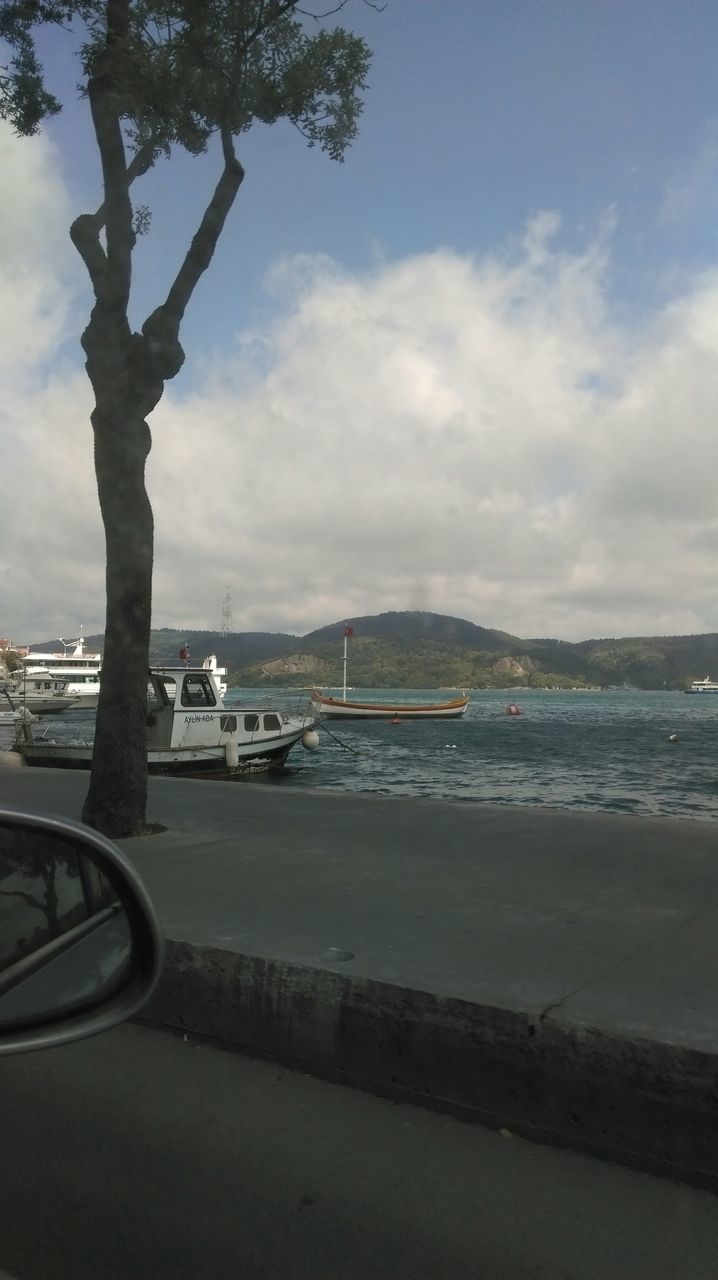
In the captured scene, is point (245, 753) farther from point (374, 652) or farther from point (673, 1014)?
point (374, 652)

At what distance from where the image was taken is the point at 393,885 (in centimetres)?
619

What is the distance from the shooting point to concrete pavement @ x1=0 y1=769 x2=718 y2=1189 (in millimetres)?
3367

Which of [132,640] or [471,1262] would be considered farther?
[132,640]

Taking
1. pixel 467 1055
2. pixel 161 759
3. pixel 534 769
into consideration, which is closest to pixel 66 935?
pixel 467 1055

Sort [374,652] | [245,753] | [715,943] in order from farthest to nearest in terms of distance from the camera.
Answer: [374,652] < [245,753] < [715,943]

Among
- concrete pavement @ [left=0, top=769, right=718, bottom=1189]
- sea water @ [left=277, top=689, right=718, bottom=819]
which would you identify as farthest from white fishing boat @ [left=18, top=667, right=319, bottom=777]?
concrete pavement @ [left=0, top=769, right=718, bottom=1189]

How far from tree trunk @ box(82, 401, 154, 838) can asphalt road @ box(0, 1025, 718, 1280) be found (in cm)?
457

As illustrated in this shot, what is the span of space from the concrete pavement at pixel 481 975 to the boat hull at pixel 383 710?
62514mm

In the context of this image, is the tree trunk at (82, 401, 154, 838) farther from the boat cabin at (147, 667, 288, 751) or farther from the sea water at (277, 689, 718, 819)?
the boat cabin at (147, 667, 288, 751)

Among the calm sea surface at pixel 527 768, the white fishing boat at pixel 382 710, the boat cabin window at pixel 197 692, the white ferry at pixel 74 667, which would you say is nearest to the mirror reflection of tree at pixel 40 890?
the calm sea surface at pixel 527 768

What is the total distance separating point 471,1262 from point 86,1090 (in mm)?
1826

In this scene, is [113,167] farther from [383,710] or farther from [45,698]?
Answer: [45,698]

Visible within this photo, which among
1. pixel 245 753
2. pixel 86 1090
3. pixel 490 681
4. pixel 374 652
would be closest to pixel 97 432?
pixel 86 1090

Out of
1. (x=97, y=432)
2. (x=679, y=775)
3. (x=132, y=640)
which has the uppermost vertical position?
(x=97, y=432)
